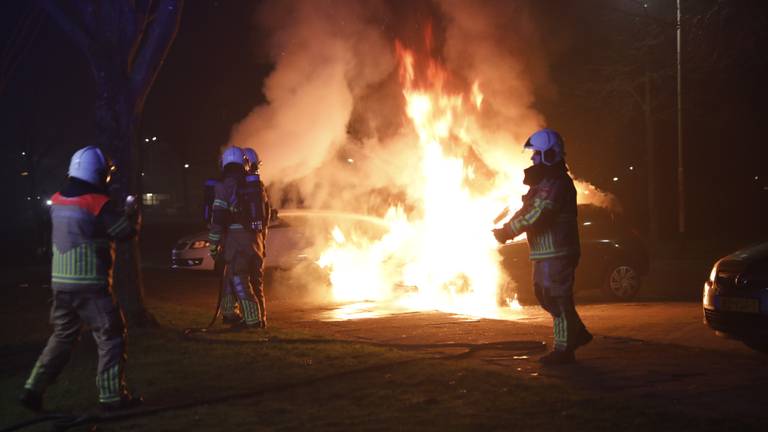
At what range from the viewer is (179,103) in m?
→ 34.8

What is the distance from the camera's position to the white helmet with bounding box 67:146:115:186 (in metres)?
6.57

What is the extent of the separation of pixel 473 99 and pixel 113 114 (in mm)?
8018

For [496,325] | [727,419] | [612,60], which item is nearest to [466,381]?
[727,419]

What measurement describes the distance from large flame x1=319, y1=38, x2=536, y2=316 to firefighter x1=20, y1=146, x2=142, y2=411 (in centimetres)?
678

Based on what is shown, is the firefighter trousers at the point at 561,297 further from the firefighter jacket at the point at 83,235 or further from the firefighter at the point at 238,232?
the firefighter at the point at 238,232

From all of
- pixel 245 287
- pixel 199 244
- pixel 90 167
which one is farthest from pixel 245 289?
pixel 199 244

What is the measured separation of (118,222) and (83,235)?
0.27 meters

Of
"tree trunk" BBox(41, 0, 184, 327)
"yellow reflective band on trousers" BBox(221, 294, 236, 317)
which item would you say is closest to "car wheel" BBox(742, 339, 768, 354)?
"yellow reflective band on trousers" BBox(221, 294, 236, 317)

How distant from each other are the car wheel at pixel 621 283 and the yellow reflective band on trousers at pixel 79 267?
30.4 feet

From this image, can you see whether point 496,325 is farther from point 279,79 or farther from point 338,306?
point 279,79

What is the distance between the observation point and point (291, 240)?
18234 mm

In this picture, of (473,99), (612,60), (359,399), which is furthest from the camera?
(612,60)

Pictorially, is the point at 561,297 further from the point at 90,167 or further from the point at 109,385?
the point at 90,167

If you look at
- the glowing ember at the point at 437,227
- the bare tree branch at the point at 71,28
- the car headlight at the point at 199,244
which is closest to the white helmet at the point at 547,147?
the glowing ember at the point at 437,227
